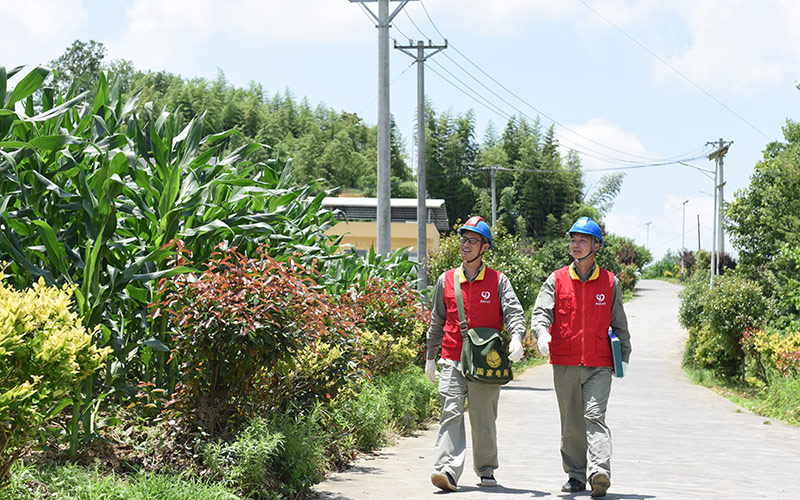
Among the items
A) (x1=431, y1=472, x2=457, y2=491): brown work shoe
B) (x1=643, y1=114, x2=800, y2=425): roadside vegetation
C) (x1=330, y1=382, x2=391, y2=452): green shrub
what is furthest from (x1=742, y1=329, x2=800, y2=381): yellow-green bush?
(x1=431, y1=472, x2=457, y2=491): brown work shoe

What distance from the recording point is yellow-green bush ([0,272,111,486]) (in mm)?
3658

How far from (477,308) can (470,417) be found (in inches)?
33.1

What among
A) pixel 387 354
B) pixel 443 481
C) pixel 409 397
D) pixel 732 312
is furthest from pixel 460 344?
pixel 732 312

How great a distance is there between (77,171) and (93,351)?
221 centimetres

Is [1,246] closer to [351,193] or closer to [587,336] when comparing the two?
[587,336]

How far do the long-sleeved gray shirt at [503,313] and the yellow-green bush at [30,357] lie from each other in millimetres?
3598

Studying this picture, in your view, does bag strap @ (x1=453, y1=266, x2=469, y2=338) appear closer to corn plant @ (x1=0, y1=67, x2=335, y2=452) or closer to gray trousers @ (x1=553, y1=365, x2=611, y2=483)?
gray trousers @ (x1=553, y1=365, x2=611, y2=483)

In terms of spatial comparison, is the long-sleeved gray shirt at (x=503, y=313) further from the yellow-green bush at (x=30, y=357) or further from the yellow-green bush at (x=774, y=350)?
the yellow-green bush at (x=774, y=350)

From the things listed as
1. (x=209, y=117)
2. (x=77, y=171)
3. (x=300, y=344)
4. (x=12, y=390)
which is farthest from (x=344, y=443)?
(x=209, y=117)

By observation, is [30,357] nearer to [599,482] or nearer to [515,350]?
[515,350]

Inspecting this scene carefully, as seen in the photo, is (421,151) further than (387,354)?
Yes

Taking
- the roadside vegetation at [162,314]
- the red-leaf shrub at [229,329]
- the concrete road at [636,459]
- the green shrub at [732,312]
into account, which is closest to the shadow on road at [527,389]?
the concrete road at [636,459]

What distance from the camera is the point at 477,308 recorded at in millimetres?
7070

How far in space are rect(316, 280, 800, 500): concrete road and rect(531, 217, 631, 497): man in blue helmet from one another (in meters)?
0.38
